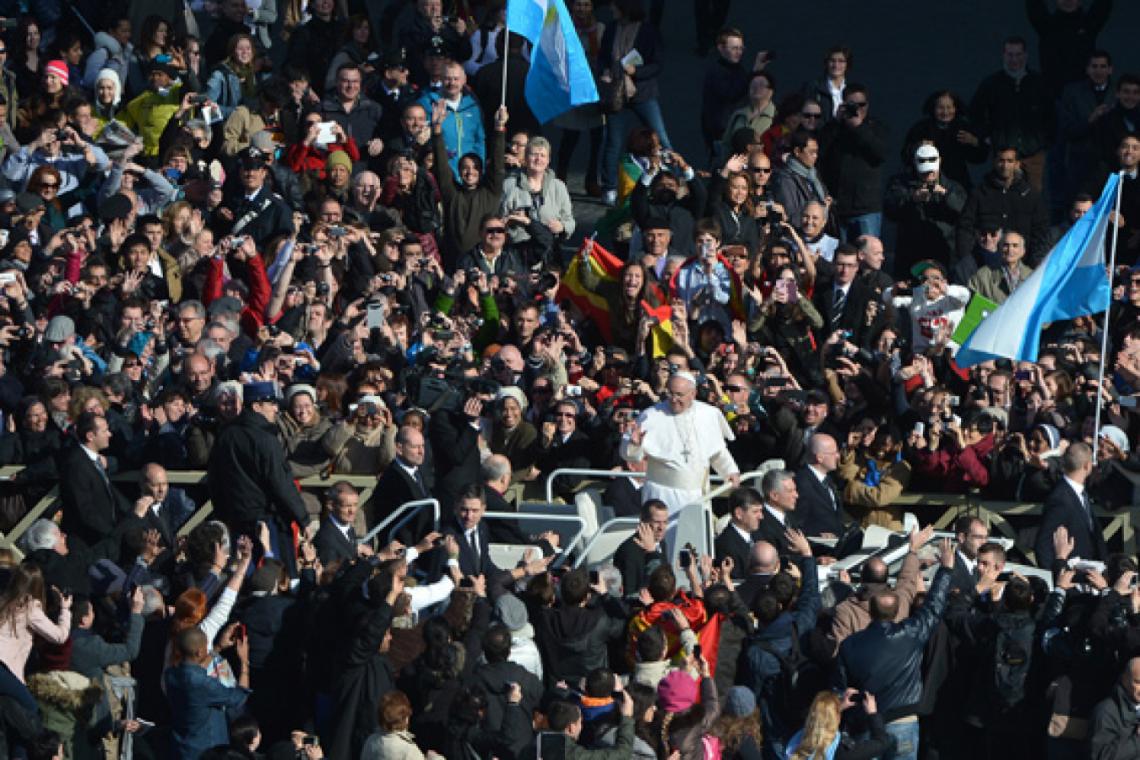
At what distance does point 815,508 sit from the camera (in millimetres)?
20625

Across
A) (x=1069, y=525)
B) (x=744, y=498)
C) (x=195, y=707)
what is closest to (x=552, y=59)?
(x=744, y=498)

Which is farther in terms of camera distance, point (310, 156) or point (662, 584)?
point (310, 156)

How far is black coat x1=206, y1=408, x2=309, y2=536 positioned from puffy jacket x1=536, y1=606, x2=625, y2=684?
2.26 metres

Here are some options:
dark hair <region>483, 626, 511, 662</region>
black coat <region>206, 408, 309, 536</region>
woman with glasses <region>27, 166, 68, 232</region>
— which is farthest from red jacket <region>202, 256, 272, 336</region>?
dark hair <region>483, 626, 511, 662</region>

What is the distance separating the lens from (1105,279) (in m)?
21.1

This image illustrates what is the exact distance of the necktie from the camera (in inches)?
901

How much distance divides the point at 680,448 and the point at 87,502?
12.2ft

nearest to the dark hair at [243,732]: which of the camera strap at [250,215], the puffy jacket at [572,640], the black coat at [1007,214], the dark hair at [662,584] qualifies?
the puffy jacket at [572,640]

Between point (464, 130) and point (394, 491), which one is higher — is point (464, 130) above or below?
above

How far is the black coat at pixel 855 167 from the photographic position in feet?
82.3

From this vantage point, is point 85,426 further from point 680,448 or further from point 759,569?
point 759,569

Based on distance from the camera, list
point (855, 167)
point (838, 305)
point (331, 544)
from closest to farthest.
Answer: point (331, 544)
point (838, 305)
point (855, 167)

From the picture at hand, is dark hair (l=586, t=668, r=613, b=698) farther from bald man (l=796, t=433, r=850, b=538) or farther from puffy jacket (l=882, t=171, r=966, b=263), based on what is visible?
puffy jacket (l=882, t=171, r=966, b=263)

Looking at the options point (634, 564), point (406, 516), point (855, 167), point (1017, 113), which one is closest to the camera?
point (634, 564)
